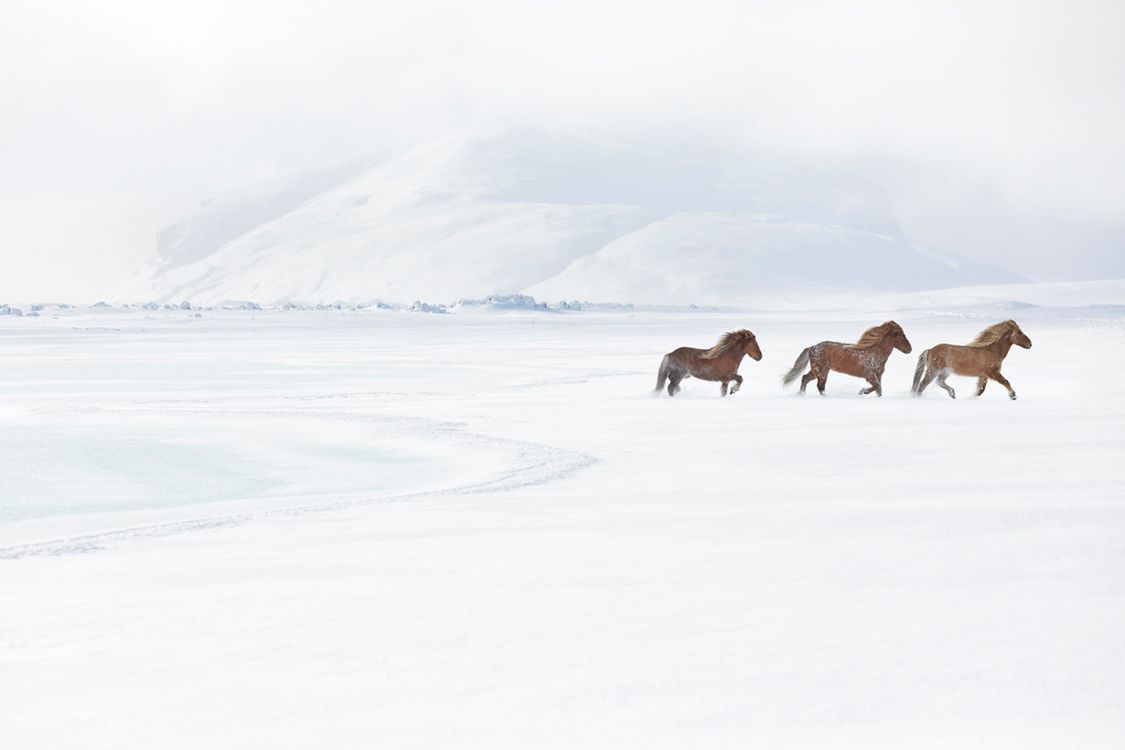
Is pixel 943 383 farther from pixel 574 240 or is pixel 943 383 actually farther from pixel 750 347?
pixel 574 240

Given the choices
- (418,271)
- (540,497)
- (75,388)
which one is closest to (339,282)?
(418,271)

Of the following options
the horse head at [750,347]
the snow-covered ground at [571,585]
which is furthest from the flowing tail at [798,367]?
the snow-covered ground at [571,585]

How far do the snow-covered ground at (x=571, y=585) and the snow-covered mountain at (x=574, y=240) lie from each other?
393ft

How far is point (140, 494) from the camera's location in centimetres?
750

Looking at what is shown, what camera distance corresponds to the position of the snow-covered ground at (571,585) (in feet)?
10.2

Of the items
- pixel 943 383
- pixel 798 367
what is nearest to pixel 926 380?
pixel 943 383

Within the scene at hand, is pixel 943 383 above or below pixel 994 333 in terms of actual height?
below

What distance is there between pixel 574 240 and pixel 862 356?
5460 inches

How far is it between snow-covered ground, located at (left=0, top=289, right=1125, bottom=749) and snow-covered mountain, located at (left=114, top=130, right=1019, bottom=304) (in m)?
120

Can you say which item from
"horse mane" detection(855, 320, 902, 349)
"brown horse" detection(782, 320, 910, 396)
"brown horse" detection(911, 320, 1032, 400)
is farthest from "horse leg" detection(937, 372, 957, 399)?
"horse mane" detection(855, 320, 902, 349)

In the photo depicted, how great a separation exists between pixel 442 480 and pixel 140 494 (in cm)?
174

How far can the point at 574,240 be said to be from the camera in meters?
151

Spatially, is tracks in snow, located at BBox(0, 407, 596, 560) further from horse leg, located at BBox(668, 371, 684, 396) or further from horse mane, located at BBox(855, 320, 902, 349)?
horse mane, located at BBox(855, 320, 902, 349)

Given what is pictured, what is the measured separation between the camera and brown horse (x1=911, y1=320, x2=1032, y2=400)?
41.0ft
